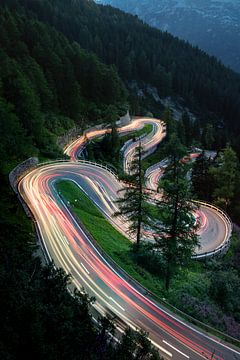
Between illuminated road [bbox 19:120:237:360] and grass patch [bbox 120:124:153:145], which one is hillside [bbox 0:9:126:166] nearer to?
grass patch [bbox 120:124:153:145]

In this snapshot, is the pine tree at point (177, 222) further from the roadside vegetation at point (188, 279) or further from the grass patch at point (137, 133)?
the grass patch at point (137, 133)

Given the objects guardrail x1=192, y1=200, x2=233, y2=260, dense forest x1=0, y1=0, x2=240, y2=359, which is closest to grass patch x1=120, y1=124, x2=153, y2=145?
dense forest x1=0, y1=0, x2=240, y2=359

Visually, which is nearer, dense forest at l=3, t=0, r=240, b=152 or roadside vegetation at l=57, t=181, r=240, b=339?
roadside vegetation at l=57, t=181, r=240, b=339

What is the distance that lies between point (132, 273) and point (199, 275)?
8.41 meters

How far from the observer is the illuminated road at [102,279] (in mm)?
22844

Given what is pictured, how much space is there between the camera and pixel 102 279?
28.7 metres

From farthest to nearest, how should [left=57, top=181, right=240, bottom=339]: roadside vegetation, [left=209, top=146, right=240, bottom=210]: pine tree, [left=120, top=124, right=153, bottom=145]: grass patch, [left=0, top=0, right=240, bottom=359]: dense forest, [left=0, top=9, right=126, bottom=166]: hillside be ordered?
[left=120, top=124, right=153, bottom=145]: grass patch, [left=209, top=146, right=240, bottom=210]: pine tree, [left=0, top=9, right=126, bottom=166]: hillside, [left=57, top=181, right=240, bottom=339]: roadside vegetation, [left=0, top=0, right=240, bottom=359]: dense forest

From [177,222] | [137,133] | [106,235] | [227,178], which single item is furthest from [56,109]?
[177,222]

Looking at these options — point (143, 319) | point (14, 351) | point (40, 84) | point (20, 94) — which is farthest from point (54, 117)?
point (14, 351)

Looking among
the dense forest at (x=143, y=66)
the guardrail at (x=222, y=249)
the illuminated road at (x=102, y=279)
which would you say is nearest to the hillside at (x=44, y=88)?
the illuminated road at (x=102, y=279)

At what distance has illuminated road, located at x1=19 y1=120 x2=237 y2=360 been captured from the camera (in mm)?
22844

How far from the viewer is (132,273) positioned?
1177 inches

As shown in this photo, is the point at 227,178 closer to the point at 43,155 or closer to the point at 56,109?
the point at 43,155

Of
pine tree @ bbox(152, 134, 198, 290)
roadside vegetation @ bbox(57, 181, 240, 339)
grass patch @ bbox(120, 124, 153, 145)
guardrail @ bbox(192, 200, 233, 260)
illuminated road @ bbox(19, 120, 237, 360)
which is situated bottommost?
guardrail @ bbox(192, 200, 233, 260)
